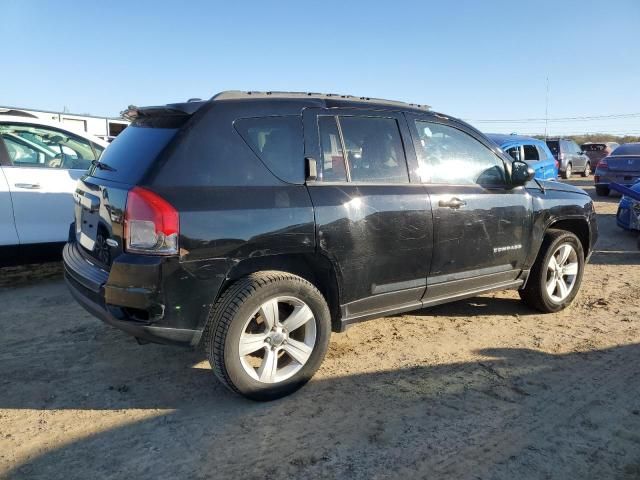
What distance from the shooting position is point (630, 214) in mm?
8250

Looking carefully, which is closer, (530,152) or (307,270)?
(307,270)

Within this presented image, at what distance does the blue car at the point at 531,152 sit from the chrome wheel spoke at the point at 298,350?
8349mm

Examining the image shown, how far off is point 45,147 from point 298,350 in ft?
13.4

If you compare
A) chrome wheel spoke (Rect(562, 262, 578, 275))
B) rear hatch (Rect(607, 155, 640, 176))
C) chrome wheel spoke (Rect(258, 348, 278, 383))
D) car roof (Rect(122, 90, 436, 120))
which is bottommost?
chrome wheel spoke (Rect(258, 348, 278, 383))

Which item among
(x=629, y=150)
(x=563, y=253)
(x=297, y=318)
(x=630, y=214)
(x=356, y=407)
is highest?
(x=629, y=150)

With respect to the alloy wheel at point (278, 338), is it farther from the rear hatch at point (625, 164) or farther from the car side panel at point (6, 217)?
the rear hatch at point (625, 164)

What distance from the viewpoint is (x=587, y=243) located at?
5.24 meters

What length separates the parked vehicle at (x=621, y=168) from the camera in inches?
503

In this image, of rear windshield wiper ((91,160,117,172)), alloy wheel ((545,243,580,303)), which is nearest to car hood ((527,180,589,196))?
alloy wheel ((545,243,580,303))

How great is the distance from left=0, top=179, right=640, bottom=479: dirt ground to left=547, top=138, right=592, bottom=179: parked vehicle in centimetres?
1740

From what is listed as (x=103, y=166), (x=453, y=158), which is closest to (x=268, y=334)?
(x=103, y=166)

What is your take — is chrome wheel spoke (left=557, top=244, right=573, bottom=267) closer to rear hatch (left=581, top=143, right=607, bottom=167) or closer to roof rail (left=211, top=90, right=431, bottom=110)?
roof rail (left=211, top=90, right=431, bottom=110)

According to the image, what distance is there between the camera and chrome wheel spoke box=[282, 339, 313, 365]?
3.34m

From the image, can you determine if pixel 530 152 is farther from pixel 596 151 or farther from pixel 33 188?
pixel 596 151
